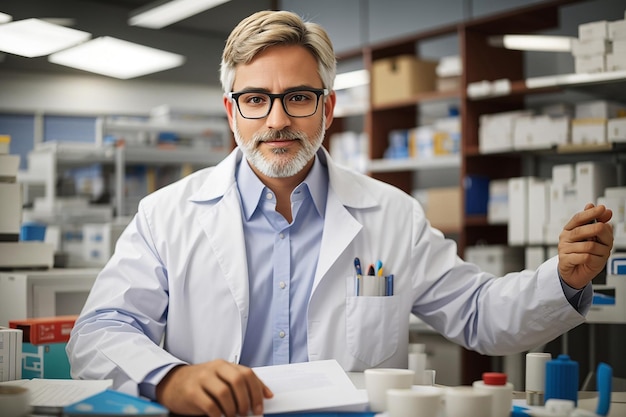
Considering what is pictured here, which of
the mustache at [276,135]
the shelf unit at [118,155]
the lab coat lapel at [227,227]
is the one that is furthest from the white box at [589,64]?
Result: the shelf unit at [118,155]

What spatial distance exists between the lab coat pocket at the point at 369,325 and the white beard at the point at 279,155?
1.11 ft

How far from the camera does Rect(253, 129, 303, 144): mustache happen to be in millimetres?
1697

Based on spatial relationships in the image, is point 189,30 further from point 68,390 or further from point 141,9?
point 68,390

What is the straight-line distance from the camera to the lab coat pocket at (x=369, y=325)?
1.69 m

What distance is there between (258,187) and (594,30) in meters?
1.33

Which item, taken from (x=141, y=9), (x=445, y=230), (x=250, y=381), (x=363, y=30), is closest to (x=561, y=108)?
(x=445, y=230)

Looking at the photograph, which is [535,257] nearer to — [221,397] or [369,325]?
[369,325]

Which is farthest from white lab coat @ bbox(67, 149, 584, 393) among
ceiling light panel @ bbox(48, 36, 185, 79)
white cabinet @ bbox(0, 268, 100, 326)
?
ceiling light panel @ bbox(48, 36, 185, 79)

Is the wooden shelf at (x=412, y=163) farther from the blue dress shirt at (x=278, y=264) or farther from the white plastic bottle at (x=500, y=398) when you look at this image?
the white plastic bottle at (x=500, y=398)

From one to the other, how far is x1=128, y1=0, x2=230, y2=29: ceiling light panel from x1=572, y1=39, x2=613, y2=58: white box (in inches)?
49.9

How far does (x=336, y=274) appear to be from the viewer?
68.0 inches

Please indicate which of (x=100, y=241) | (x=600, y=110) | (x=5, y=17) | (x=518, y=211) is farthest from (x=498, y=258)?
(x=5, y=17)

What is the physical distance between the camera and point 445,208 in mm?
4391

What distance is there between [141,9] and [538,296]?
150cm
